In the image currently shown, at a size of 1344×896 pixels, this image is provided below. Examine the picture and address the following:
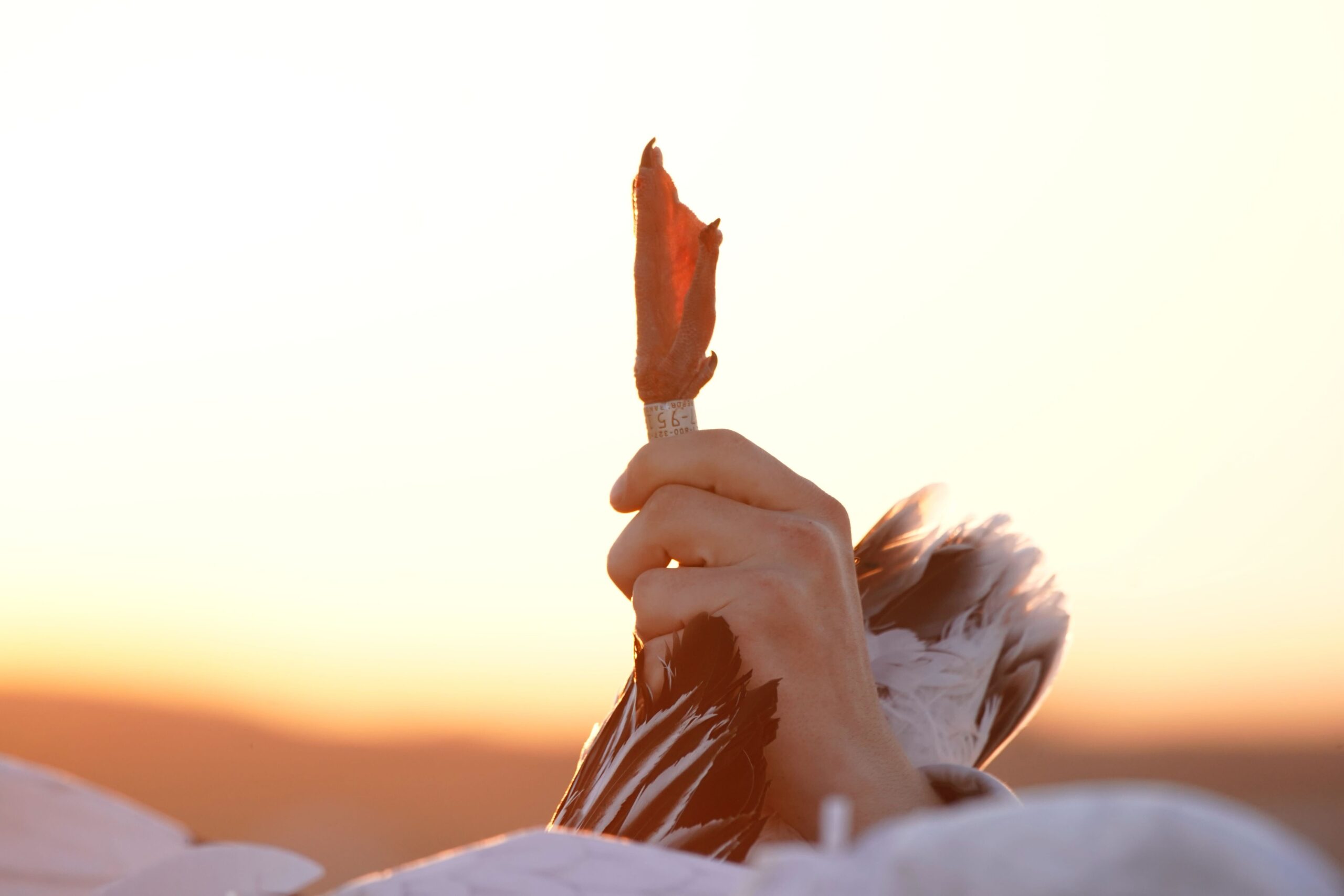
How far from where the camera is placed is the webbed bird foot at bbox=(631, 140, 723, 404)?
2.13m

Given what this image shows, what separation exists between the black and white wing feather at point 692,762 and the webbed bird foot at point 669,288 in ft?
1.51

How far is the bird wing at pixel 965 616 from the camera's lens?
2.88m

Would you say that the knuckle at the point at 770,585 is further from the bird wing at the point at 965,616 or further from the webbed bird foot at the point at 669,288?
the bird wing at the point at 965,616

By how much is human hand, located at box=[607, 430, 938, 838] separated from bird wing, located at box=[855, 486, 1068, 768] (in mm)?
752

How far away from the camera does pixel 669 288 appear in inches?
87.5

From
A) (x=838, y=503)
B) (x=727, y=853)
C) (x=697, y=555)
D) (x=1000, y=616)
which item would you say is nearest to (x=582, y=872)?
(x=727, y=853)

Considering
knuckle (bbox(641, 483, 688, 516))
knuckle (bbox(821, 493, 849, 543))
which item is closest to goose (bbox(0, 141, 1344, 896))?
knuckle (bbox(641, 483, 688, 516))

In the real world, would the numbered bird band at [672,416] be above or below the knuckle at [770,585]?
above

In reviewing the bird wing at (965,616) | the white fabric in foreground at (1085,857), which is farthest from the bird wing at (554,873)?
the bird wing at (965,616)

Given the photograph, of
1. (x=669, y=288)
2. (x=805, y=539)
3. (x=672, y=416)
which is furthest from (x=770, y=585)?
(x=669, y=288)

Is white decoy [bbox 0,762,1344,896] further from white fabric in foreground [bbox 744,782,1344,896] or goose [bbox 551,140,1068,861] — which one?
goose [bbox 551,140,1068,861]

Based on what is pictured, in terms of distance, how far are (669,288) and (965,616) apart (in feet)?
4.17

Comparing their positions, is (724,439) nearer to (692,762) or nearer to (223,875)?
(692,762)

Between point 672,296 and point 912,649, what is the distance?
1.18 m
